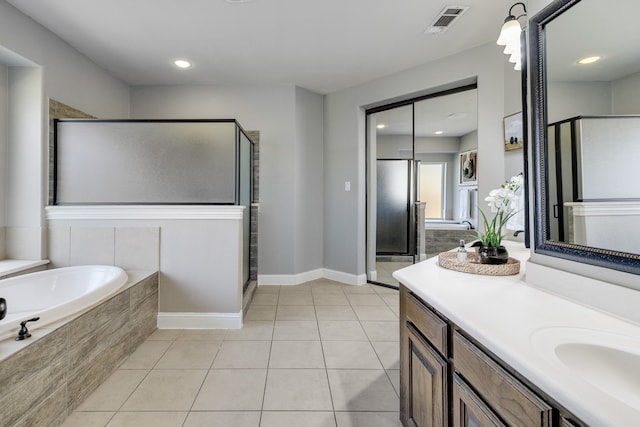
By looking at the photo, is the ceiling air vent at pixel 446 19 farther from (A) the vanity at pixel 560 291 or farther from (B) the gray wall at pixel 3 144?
(B) the gray wall at pixel 3 144

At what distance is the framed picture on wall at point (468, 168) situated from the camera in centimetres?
320

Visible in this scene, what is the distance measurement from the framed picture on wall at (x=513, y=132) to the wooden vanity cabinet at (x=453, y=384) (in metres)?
1.92

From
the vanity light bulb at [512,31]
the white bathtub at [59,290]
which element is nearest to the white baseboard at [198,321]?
the white bathtub at [59,290]

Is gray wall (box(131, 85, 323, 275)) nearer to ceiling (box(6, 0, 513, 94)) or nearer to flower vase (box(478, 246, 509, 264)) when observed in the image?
ceiling (box(6, 0, 513, 94))

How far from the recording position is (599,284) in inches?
35.6

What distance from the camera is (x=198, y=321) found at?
8.23ft

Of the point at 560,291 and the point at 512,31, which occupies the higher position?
the point at 512,31

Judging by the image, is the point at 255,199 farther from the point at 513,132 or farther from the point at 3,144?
the point at 513,132

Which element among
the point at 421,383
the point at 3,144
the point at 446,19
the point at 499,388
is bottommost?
the point at 421,383

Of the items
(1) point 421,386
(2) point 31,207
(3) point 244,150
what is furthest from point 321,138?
(1) point 421,386

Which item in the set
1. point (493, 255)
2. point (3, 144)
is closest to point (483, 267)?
point (493, 255)

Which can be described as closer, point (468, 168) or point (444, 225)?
point (468, 168)

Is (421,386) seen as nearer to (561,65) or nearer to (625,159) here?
(625,159)

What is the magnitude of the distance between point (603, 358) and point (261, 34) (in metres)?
2.91
